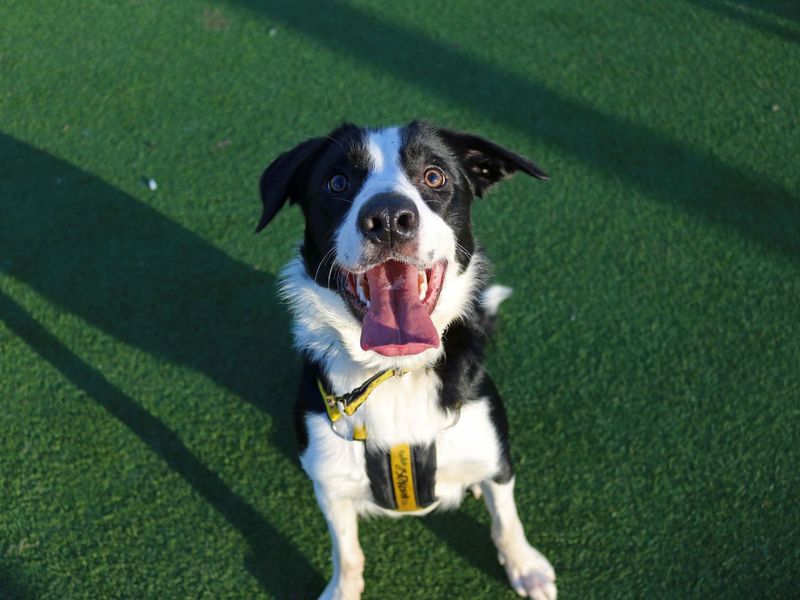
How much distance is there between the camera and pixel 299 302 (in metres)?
2.31

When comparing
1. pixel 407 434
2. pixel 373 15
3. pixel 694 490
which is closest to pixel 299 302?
pixel 407 434

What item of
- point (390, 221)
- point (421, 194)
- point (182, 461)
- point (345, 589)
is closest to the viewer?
point (390, 221)

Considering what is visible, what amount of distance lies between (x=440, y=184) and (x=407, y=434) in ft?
2.64

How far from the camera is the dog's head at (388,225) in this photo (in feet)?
6.57

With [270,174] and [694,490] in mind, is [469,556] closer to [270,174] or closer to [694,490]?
[694,490]

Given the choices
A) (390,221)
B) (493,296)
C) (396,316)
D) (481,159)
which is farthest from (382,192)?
(493,296)

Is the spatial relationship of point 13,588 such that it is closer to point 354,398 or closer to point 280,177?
point 354,398

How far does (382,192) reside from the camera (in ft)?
6.68

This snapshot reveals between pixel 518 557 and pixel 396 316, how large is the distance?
3.61 ft

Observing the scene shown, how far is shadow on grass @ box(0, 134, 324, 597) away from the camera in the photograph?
307cm

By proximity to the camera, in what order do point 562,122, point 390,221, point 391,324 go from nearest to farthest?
point 390,221 → point 391,324 → point 562,122

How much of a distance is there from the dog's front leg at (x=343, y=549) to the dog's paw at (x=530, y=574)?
1.81 feet

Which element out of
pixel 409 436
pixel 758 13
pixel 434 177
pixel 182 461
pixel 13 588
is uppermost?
pixel 758 13

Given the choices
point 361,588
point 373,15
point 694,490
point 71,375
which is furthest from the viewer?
point 373,15
